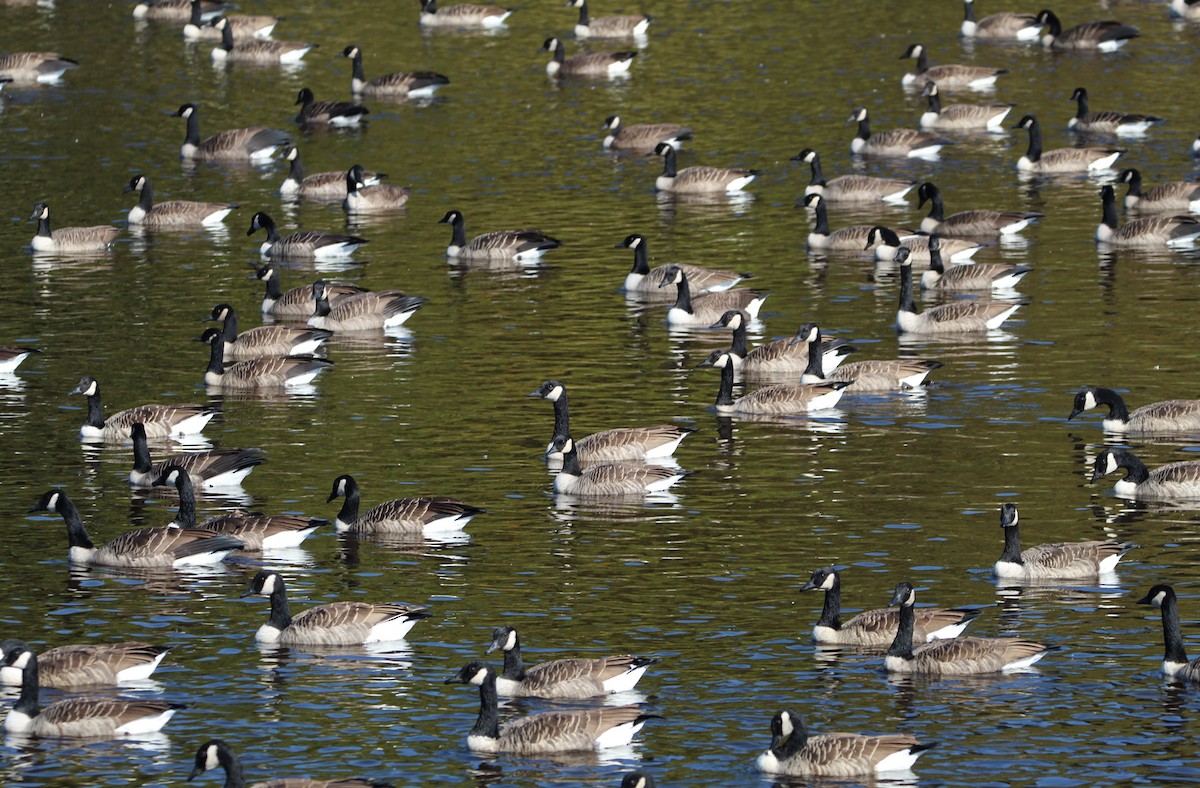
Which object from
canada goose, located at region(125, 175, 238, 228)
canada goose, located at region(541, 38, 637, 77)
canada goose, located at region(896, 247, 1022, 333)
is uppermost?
canada goose, located at region(541, 38, 637, 77)

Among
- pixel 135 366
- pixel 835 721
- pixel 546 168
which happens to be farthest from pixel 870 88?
pixel 835 721

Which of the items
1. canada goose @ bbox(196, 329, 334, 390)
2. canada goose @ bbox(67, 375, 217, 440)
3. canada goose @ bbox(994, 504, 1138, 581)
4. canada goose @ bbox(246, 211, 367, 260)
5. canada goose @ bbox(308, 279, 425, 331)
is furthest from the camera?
canada goose @ bbox(246, 211, 367, 260)

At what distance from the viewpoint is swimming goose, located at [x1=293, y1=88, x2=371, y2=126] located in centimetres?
6362

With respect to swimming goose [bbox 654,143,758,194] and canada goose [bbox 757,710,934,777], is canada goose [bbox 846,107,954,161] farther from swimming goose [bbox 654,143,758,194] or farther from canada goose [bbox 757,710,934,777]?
canada goose [bbox 757,710,934,777]

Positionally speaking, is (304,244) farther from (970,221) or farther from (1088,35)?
(1088,35)

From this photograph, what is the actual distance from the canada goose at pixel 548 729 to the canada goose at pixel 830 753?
146 centimetres

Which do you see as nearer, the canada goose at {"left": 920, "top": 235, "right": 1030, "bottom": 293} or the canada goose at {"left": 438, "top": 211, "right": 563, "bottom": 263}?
the canada goose at {"left": 920, "top": 235, "right": 1030, "bottom": 293}

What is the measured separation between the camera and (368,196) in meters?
53.9

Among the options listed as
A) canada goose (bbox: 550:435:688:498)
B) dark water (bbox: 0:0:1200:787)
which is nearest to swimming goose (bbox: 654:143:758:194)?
dark water (bbox: 0:0:1200:787)

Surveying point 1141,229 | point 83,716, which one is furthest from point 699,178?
point 83,716

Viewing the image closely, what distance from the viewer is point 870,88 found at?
220ft

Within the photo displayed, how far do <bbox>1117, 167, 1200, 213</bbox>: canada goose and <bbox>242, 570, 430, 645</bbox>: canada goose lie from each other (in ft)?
96.7

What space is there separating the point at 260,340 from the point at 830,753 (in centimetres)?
2208

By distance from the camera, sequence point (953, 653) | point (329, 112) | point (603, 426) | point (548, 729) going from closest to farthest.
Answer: point (548, 729)
point (953, 653)
point (603, 426)
point (329, 112)
